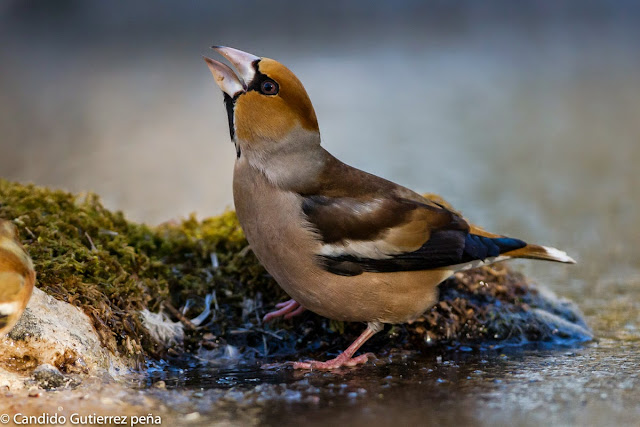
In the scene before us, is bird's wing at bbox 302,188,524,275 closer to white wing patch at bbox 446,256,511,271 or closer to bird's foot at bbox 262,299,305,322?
white wing patch at bbox 446,256,511,271

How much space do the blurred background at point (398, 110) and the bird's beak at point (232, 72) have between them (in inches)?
149

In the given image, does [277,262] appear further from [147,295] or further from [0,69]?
[0,69]

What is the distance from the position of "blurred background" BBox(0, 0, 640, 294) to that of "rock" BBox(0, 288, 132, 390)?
4.46m

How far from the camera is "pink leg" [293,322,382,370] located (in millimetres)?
5309

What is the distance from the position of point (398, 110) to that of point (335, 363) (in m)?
10.3

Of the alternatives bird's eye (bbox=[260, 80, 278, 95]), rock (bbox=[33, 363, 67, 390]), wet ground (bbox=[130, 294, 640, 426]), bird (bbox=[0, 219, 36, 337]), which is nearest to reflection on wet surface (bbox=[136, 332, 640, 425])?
wet ground (bbox=[130, 294, 640, 426])

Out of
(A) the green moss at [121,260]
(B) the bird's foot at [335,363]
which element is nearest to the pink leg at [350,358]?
(B) the bird's foot at [335,363]

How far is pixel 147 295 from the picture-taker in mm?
5754

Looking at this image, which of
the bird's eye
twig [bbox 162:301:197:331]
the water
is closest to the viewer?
the water

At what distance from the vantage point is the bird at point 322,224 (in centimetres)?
529

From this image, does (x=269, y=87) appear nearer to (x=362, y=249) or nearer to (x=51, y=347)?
(x=362, y=249)

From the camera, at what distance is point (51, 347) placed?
15.5 feet

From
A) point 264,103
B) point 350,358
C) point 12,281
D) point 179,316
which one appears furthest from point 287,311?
point 12,281

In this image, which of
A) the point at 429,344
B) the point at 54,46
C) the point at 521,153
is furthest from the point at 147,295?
the point at 54,46
